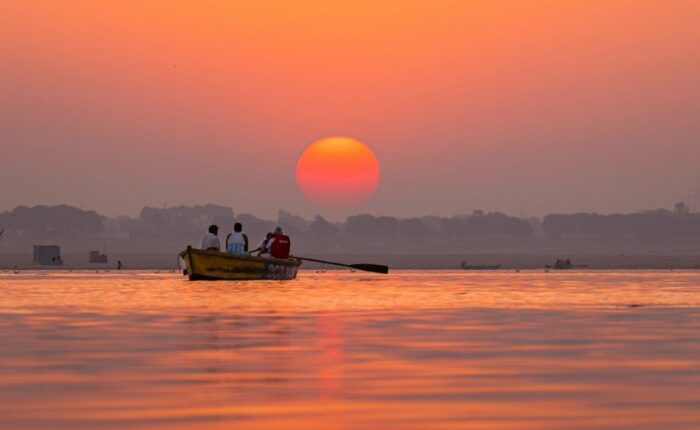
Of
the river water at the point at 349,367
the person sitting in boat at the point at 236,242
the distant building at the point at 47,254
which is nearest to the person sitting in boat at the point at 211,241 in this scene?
the person sitting in boat at the point at 236,242

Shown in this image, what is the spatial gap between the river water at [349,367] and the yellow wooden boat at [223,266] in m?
19.1

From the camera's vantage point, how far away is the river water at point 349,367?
48.9 ft

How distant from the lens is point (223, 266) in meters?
57.1

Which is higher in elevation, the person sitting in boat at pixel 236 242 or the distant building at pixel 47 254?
the distant building at pixel 47 254

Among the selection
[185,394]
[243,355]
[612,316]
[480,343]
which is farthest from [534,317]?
[185,394]

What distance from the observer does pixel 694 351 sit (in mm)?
22609

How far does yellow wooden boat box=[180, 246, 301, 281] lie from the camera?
2232 inches

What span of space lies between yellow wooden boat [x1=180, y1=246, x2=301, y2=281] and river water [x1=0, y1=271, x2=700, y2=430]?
1914cm

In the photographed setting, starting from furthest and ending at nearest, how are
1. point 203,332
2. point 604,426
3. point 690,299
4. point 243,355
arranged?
point 690,299
point 203,332
point 243,355
point 604,426

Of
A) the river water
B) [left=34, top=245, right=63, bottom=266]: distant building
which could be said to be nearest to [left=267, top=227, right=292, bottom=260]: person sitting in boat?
the river water

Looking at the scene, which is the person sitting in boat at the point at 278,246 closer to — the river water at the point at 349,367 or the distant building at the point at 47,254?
the river water at the point at 349,367

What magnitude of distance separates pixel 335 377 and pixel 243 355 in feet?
12.5

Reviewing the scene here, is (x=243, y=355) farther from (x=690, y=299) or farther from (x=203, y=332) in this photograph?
(x=690, y=299)

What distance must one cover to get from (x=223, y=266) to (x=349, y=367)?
37353 millimetres
